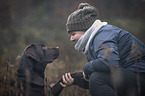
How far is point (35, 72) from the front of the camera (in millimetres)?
2068

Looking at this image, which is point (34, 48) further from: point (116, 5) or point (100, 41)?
point (116, 5)

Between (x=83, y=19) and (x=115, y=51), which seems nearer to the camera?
(x=115, y=51)

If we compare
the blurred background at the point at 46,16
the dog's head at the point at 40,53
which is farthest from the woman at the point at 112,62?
the blurred background at the point at 46,16

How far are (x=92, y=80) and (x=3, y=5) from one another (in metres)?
10.1

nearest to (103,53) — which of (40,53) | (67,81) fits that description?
(67,81)

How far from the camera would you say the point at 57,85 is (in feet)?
7.03

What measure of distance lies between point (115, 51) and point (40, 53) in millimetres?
1116

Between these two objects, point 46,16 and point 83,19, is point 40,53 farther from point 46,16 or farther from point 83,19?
point 46,16

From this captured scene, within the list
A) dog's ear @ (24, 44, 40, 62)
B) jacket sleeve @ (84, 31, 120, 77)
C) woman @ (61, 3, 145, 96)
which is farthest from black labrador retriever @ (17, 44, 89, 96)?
jacket sleeve @ (84, 31, 120, 77)

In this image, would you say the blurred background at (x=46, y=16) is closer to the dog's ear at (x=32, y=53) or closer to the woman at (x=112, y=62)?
the dog's ear at (x=32, y=53)

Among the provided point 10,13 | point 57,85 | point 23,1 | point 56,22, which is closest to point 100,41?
point 57,85

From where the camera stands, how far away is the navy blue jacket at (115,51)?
162cm

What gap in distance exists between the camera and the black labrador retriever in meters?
1.90

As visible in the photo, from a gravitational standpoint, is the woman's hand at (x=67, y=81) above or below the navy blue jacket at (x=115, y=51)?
below
